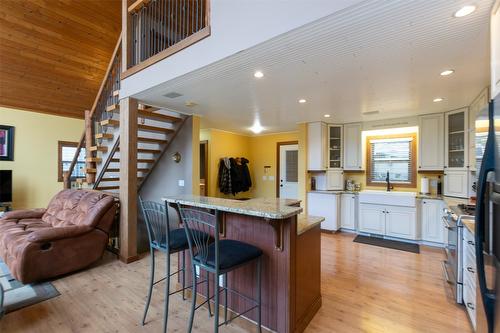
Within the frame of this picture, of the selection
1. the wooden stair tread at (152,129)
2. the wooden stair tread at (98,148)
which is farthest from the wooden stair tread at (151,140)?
the wooden stair tread at (98,148)

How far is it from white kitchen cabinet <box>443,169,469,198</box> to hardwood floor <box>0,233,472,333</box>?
3.74ft

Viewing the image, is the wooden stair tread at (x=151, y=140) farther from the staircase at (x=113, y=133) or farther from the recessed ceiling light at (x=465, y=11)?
the recessed ceiling light at (x=465, y=11)

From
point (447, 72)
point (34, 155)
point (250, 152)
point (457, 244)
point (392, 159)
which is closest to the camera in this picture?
point (457, 244)

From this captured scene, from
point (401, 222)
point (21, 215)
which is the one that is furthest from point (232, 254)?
point (21, 215)

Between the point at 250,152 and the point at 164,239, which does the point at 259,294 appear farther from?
the point at 250,152

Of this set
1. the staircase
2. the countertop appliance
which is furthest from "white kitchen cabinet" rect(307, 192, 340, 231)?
the countertop appliance

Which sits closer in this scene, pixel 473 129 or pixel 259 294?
pixel 259 294

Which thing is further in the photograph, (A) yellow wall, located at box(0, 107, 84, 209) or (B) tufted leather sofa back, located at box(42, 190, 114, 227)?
(A) yellow wall, located at box(0, 107, 84, 209)

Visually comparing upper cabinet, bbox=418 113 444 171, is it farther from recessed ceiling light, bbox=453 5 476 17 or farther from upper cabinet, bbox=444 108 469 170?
recessed ceiling light, bbox=453 5 476 17

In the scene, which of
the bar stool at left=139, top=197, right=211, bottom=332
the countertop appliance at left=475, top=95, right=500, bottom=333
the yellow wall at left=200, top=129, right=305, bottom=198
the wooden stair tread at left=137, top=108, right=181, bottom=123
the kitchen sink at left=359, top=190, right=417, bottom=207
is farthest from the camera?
the yellow wall at left=200, top=129, right=305, bottom=198

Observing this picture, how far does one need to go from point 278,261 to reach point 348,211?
3.44 m

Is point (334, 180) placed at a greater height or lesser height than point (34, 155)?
lesser

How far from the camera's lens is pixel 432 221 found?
157 inches

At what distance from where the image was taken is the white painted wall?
5.46ft
